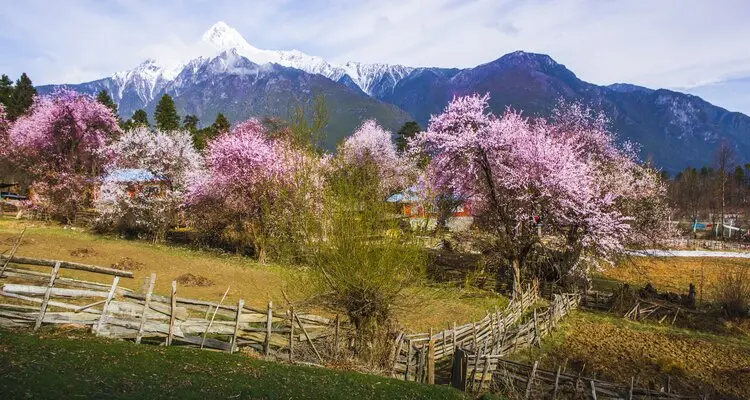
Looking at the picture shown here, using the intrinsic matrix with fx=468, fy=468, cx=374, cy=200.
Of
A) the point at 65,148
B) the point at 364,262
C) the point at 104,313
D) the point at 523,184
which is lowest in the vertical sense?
the point at 104,313

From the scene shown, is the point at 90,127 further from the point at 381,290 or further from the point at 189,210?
the point at 381,290

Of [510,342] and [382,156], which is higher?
[382,156]

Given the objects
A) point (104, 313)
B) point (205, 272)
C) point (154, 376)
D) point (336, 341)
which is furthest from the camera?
point (205, 272)

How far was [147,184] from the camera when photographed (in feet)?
117

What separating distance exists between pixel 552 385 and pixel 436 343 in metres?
3.76

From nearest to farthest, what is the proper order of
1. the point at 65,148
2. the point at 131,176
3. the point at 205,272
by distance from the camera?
the point at 205,272
the point at 131,176
the point at 65,148

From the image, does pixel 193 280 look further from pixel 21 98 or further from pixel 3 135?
pixel 21 98

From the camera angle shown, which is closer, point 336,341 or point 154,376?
point 154,376

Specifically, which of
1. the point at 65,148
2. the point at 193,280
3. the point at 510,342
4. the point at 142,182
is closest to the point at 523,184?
the point at 510,342

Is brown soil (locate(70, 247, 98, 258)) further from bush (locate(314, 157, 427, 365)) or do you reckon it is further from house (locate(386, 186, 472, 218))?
bush (locate(314, 157, 427, 365))

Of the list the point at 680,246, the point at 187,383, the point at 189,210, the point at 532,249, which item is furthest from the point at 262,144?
the point at 680,246

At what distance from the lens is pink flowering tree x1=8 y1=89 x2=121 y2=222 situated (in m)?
37.9

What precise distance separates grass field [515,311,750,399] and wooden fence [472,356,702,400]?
180 cm

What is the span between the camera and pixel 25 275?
41.8ft
